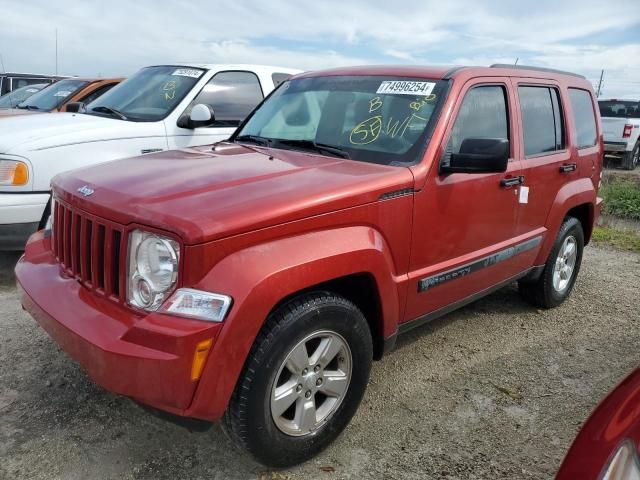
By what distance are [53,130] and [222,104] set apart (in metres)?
1.73

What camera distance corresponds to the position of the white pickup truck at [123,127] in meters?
4.53

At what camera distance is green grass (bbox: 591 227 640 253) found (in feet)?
23.1

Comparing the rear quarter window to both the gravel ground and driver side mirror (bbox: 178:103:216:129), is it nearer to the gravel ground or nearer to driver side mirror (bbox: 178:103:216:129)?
the gravel ground

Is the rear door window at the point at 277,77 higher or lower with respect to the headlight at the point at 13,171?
higher

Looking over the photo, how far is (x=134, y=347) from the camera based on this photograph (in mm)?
2121

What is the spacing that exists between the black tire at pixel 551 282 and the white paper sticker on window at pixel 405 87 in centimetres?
189

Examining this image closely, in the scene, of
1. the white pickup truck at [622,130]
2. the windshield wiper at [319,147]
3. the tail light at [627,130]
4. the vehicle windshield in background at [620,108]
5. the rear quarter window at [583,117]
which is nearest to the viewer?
the windshield wiper at [319,147]

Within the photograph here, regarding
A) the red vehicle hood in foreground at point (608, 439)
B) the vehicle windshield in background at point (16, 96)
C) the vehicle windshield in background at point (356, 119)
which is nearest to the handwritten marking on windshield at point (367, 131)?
the vehicle windshield in background at point (356, 119)

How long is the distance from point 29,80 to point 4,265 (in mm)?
10750

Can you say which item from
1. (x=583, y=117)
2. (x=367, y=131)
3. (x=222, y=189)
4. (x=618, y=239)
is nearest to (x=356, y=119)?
(x=367, y=131)

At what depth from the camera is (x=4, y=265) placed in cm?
508

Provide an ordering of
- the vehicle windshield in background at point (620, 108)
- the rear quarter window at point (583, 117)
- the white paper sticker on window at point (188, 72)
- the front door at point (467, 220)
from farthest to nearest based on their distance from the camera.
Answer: the vehicle windshield in background at point (620, 108), the white paper sticker on window at point (188, 72), the rear quarter window at point (583, 117), the front door at point (467, 220)

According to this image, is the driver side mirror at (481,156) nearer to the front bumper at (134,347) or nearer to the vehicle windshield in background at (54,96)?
the front bumper at (134,347)

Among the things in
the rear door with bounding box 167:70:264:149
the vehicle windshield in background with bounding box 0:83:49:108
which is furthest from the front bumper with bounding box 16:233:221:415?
the vehicle windshield in background with bounding box 0:83:49:108
